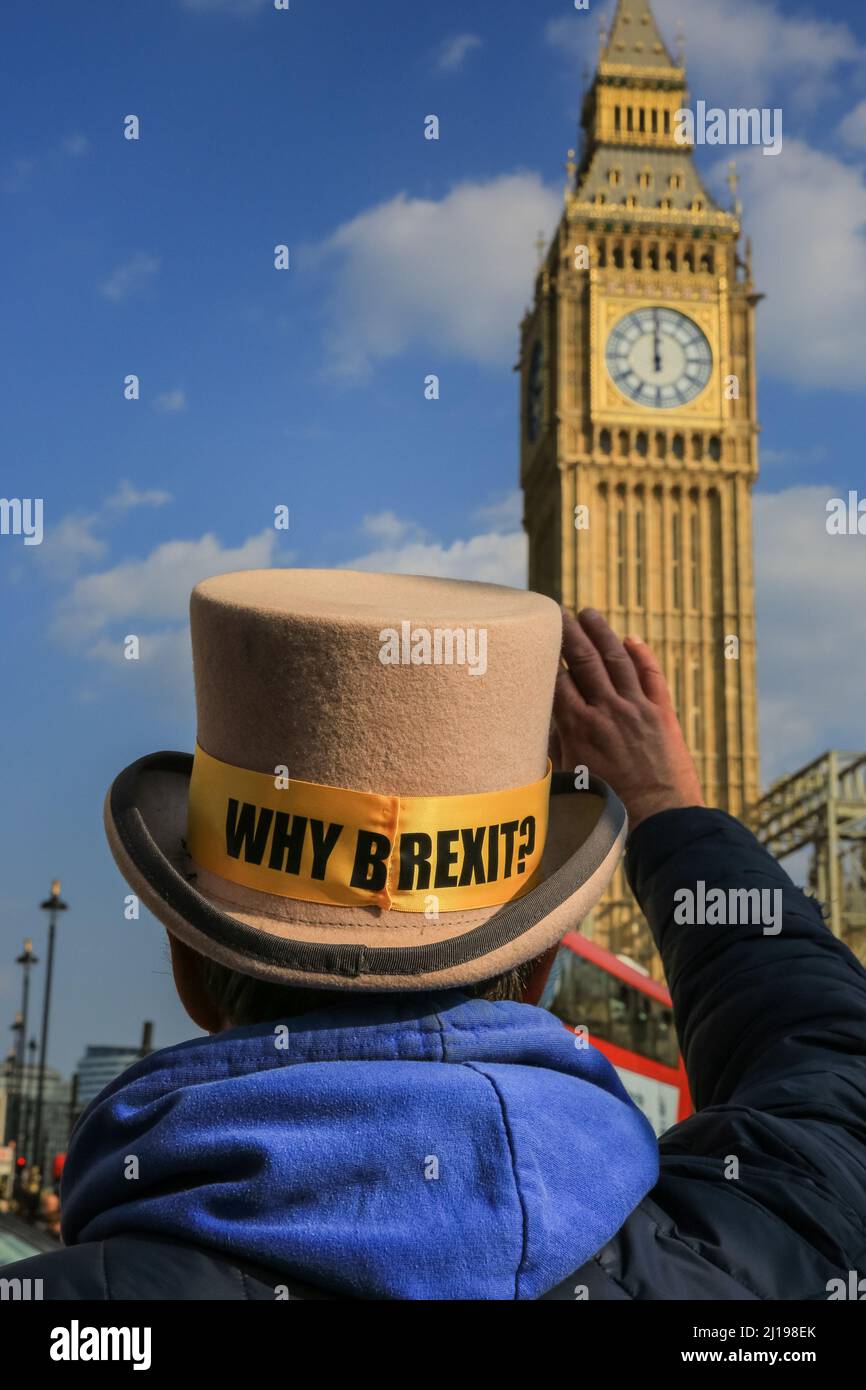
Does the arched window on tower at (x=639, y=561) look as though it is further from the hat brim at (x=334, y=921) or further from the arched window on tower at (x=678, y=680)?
the hat brim at (x=334, y=921)

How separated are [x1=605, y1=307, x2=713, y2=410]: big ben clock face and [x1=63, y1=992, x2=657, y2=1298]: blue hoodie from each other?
1794 inches

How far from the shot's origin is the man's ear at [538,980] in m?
1.76

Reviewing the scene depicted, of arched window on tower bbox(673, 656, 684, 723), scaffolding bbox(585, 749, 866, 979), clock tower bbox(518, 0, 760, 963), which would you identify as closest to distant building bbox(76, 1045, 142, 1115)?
scaffolding bbox(585, 749, 866, 979)

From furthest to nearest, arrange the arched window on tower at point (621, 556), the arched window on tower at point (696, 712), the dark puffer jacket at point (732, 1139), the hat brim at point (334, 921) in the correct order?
the arched window on tower at point (621, 556), the arched window on tower at point (696, 712), the hat brim at point (334, 921), the dark puffer jacket at point (732, 1139)

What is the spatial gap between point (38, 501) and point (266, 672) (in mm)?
6079

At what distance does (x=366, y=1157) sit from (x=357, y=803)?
38 centimetres

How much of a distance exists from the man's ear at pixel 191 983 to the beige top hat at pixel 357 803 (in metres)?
0.07

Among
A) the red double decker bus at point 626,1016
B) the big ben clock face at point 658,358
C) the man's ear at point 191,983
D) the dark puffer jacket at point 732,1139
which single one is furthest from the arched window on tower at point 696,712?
the man's ear at point 191,983

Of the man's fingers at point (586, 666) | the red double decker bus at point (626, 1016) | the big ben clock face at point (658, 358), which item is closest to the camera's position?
the man's fingers at point (586, 666)

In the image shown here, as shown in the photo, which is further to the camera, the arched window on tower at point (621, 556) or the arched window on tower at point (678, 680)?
the arched window on tower at point (621, 556)

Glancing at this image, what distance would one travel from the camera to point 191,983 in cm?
172

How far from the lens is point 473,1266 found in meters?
1.43

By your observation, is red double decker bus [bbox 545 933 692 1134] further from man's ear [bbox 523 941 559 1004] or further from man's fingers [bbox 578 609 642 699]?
man's ear [bbox 523 941 559 1004]

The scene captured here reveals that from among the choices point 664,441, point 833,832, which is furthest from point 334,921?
point 664,441
